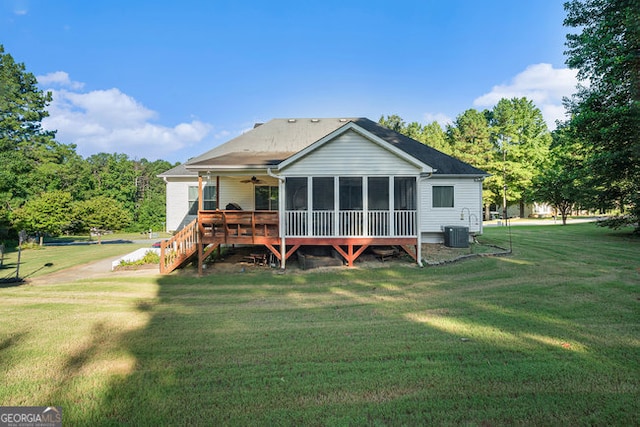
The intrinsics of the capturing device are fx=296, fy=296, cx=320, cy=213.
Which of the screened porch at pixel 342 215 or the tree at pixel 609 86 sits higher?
the tree at pixel 609 86

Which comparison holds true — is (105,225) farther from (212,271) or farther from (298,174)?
(298,174)

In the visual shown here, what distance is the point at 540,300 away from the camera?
6.74 metres

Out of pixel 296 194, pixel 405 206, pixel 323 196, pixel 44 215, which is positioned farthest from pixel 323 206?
pixel 44 215

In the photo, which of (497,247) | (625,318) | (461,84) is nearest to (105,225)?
(497,247)

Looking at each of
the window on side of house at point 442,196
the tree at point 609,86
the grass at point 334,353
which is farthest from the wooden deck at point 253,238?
the tree at point 609,86

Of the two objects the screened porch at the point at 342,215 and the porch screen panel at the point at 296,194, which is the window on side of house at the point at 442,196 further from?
the porch screen panel at the point at 296,194

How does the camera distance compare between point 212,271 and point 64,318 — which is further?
point 212,271

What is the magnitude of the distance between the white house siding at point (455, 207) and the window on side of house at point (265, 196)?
282 inches

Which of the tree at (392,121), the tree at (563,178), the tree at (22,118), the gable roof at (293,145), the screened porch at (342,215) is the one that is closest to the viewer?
the screened porch at (342,215)

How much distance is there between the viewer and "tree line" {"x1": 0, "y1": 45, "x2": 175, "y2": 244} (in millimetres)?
20891

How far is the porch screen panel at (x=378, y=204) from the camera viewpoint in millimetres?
10992

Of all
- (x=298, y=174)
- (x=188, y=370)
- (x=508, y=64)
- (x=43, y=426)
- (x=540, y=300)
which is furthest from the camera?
(x=508, y=64)

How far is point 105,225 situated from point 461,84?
29.9 m

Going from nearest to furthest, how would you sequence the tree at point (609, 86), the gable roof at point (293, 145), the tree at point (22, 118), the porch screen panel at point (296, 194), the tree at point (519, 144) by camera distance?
A: the porch screen panel at point (296, 194), the tree at point (609, 86), the gable roof at point (293, 145), the tree at point (22, 118), the tree at point (519, 144)
